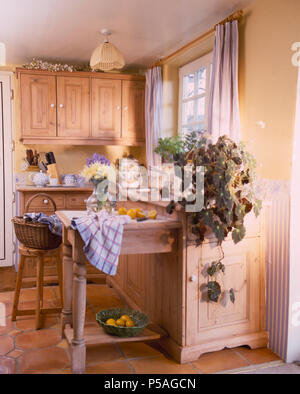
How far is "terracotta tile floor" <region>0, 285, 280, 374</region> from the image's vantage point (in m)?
2.45

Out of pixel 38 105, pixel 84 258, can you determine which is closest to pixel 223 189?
pixel 84 258

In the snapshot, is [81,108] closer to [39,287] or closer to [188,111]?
[188,111]

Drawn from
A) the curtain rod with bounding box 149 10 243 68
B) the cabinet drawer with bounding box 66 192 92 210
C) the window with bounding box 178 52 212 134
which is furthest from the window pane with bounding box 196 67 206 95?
the cabinet drawer with bounding box 66 192 92 210

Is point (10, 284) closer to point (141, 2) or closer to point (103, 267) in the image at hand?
point (103, 267)

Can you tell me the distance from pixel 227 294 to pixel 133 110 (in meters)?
2.92

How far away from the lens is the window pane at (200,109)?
13.5ft

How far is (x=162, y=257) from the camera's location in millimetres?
2738

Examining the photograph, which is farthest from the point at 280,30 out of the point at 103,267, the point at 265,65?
the point at 103,267

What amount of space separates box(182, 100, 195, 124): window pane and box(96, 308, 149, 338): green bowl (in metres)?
2.31

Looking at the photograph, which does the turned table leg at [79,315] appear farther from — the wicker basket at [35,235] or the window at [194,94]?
the window at [194,94]

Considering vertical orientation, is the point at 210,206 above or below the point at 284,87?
below

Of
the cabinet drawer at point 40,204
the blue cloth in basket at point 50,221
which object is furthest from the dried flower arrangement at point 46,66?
the blue cloth in basket at point 50,221

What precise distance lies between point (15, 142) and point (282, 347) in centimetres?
383

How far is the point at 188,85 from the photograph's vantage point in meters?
4.45
